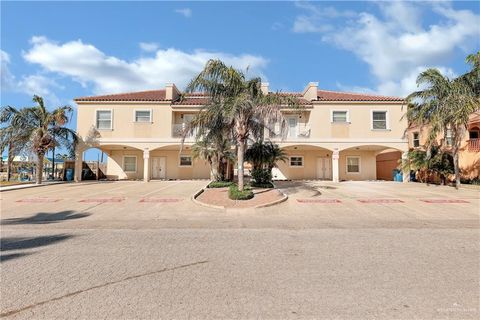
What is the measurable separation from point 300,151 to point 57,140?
1960 cm

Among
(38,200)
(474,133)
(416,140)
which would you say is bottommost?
(38,200)

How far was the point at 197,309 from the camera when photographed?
3502 mm

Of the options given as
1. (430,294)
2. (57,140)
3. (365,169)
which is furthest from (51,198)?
(365,169)

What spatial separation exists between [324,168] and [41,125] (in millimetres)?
22836

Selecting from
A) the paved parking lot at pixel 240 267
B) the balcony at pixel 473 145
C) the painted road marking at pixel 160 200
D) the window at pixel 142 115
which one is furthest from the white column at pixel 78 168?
the balcony at pixel 473 145

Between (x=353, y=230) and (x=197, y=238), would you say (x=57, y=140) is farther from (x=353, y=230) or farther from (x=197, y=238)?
(x=353, y=230)

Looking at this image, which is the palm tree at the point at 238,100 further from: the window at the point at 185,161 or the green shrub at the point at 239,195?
the window at the point at 185,161

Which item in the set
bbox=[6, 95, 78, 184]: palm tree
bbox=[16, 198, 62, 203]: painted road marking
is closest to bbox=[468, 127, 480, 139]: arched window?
bbox=[16, 198, 62, 203]: painted road marking

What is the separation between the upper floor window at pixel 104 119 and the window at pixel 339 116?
1804cm

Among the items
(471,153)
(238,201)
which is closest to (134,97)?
(238,201)

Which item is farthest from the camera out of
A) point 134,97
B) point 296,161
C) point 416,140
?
point 296,161

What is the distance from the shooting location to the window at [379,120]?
2480 centimetres

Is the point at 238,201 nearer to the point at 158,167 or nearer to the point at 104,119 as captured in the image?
the point at 158,167

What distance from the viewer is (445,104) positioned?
56.5 feet
